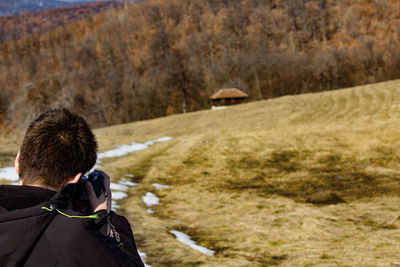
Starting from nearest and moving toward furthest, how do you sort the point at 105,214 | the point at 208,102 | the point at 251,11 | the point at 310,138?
the point at 105,214 → the point at 310,138 → the point at 208,102 → the point at 251,11

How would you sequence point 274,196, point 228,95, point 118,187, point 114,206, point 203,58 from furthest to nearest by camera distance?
point 203,58, point 228,95, point 118,187, point 274,196, point 114,206

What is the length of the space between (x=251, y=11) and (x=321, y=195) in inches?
5032

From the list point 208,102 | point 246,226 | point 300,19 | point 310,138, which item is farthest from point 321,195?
point 300,19

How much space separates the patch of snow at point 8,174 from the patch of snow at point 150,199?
4.44 meters

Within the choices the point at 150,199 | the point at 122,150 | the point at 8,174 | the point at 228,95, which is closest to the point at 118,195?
the point at 150,199

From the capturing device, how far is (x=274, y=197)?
13.0 m

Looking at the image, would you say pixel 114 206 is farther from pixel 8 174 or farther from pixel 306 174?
A: pixel 306 174

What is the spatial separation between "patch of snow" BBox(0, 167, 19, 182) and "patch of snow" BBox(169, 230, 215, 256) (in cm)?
680

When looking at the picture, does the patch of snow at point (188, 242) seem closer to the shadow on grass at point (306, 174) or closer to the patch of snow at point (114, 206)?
the patch of snow at point (114, 206)

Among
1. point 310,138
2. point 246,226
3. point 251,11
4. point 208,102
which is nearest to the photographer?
point 246,226

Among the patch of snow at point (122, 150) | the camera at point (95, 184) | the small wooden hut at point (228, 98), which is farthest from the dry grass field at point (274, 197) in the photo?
the small wooden hut at point (228, 98)

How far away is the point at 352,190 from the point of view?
43.2ft

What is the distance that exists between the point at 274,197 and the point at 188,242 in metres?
5.74

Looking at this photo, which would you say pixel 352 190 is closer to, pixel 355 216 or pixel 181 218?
pixel 355 216
